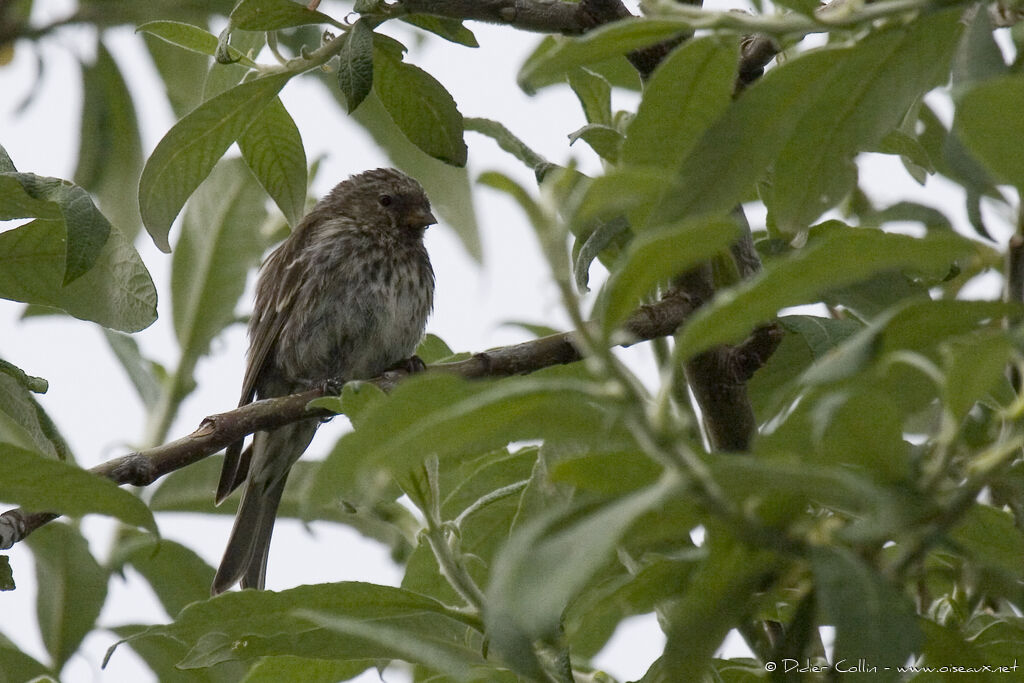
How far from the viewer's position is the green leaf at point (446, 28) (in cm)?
282

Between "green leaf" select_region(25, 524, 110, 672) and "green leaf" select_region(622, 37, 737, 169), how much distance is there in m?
2.45

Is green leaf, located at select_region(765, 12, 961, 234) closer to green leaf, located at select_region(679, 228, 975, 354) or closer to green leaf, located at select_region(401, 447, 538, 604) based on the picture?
green leaf, located at select_region(679, 228, 975, 354)

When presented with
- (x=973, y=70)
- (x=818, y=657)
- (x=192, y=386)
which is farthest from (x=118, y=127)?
(x=973, y=70)

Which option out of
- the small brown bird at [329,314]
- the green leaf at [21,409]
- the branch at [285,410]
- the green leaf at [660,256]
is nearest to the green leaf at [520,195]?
the green leaf at [660,256]

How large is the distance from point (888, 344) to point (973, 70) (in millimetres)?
510

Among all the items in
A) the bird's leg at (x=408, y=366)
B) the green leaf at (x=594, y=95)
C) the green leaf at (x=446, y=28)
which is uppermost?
the bird's leg at (x=408, y=366)

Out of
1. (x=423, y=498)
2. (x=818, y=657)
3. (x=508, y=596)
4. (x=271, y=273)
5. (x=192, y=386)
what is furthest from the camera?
(x=271, y=273)

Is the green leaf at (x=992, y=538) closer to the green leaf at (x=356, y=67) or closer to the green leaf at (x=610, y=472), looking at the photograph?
the green leaf at (x=610, y=472)

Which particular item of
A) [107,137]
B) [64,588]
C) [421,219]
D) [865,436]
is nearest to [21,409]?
[64,588]

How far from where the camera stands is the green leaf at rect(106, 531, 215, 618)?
3.94 metres

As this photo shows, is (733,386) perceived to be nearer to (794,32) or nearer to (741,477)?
(794,32)

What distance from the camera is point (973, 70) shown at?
1.73 meters

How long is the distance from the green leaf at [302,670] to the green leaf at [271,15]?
1267mm

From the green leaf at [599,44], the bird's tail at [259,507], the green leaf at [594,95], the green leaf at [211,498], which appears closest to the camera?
the green leaf at [599,44]
